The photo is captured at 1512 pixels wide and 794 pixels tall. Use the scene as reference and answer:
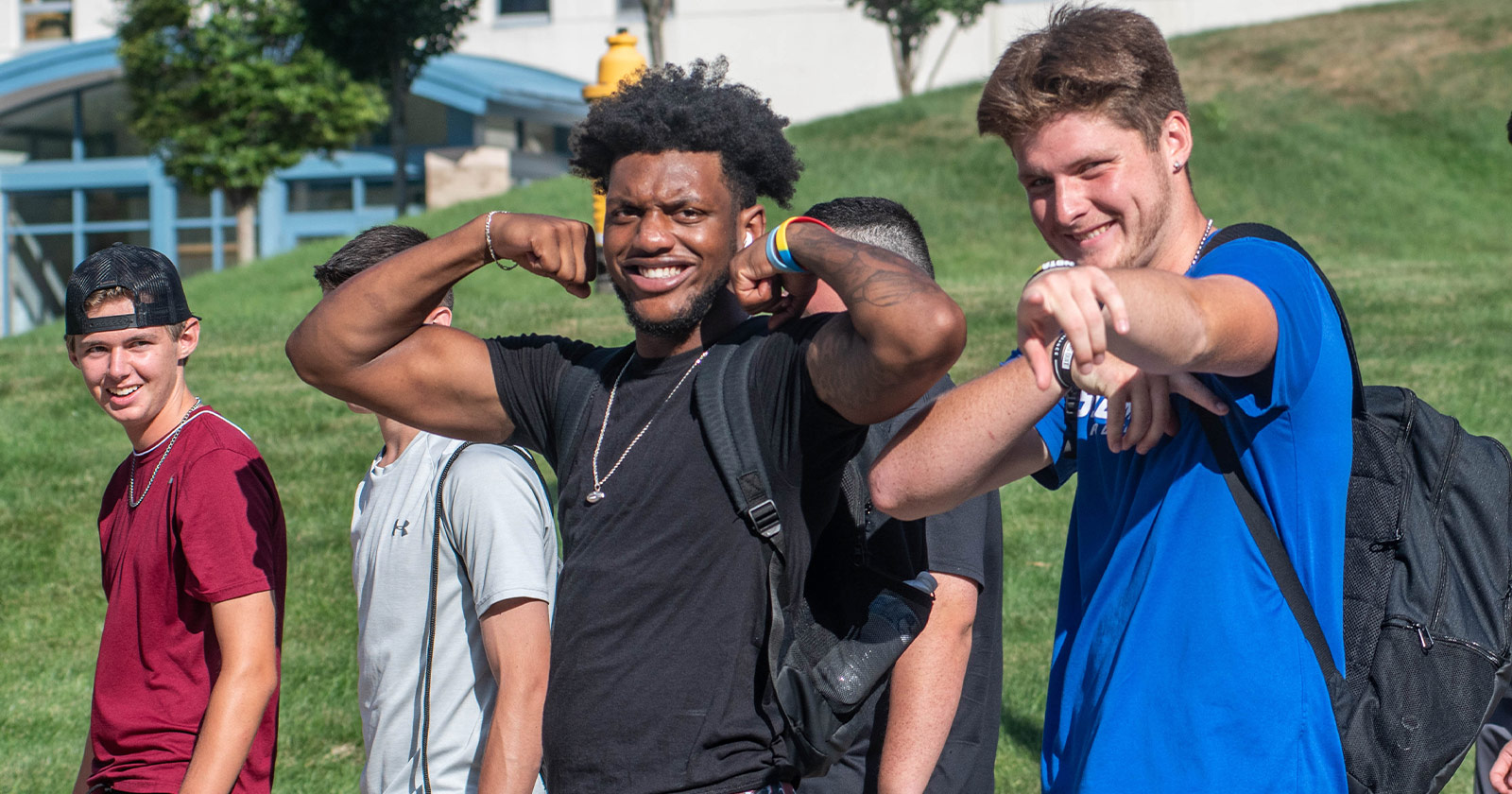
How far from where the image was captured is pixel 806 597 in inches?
106

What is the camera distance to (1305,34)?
33594mm

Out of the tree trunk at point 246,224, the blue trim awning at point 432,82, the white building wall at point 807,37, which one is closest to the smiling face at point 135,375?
the tree trunk at point 246,224

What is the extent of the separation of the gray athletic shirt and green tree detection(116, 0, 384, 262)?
87.0 feet

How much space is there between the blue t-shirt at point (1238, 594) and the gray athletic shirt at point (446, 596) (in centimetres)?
160

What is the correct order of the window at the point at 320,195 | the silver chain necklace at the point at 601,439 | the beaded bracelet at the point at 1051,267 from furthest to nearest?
the window at the point at 320,195
the silver chain necklace at the point at 601,439
the beaded bracelet at the point at 1051,267

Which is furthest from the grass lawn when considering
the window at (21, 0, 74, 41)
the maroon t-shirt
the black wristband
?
the window at (21, 0, 74, 41)

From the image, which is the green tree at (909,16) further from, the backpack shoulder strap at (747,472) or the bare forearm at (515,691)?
the backpack shoulder strap at (747,472)

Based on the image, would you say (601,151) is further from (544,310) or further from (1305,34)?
(1305,34)

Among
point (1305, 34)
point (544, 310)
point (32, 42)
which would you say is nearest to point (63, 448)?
point (544, 310)

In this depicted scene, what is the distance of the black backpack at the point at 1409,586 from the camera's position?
223cm

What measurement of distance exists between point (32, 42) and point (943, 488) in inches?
1800

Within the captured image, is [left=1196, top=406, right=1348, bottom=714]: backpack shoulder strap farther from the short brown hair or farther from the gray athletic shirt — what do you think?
the gray athletic shirt

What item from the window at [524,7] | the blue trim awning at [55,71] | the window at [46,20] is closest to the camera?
the blue trim awning at [55,71]

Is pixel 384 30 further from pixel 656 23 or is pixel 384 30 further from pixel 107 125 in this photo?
pixel 107 125
